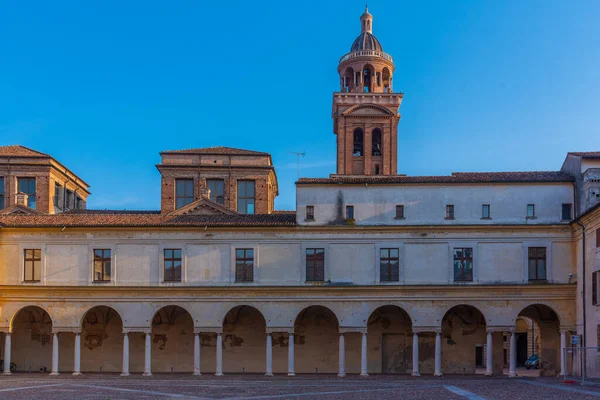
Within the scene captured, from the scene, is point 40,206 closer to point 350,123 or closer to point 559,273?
point 350,123

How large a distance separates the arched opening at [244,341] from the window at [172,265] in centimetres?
470

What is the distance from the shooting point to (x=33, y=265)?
46.3 metres

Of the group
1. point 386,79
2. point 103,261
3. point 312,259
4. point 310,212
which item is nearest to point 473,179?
point 310,212

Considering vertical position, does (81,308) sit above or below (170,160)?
below

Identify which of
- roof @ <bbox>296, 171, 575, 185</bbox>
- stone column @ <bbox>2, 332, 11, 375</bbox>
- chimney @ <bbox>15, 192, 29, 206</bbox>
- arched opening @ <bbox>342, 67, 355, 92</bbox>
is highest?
arched opening @ <bbox>342, 67, 355, 92</bbox>

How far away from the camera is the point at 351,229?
45.5 metres

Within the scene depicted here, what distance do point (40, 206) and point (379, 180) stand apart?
24.9m

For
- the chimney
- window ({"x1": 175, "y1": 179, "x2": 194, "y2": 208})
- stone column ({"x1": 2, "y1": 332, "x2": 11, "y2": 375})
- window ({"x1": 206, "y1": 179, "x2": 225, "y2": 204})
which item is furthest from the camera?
window ({"x1": 206, "y1": 179, "x2": 225, "y2": 204})

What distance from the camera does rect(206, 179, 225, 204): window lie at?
5894 cm

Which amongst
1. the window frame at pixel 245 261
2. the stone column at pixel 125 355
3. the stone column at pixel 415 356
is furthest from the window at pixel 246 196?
the stone column at pixel 415 356

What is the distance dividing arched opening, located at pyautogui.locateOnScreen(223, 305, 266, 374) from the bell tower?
23.4 m

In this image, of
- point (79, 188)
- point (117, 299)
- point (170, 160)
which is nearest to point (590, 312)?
point (117, 299)

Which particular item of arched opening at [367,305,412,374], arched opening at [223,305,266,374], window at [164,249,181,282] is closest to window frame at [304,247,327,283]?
arched opening at [223,305,266,374]

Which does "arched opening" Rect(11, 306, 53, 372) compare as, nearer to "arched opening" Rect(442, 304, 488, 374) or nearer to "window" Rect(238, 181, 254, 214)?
"window" Rect(238, 181, 254, 214)
